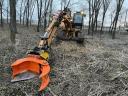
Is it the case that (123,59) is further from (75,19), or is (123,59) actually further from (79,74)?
(75,19)

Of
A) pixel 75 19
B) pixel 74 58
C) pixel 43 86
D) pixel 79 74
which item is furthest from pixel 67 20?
pixel 43 86

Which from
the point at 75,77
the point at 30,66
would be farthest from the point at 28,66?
the point at 75,77

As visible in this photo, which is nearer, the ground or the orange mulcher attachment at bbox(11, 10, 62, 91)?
the ground

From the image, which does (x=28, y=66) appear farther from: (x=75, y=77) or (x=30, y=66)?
(x=75, y=77)

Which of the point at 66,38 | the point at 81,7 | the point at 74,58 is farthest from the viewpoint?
the point at 81,7

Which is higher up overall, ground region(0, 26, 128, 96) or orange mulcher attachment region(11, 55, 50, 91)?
orange mulcher attachment region(11, 55, 50, 91)

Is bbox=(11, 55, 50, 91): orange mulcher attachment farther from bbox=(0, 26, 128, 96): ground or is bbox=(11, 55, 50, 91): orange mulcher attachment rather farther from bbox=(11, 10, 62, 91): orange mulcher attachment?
bbox=(0, 26, 128, 96): ground

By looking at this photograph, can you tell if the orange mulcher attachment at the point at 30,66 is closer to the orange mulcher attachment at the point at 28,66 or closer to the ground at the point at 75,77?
the orange mulcher attachment at the point at 28,66

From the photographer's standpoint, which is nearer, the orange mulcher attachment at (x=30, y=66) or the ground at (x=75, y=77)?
the ground at (x=75, y=77)

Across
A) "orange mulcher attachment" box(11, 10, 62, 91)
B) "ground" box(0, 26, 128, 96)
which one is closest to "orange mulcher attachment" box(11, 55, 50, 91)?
"orange mulcher attachment" box(11, 10, 62, 91)

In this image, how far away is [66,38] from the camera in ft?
57.1

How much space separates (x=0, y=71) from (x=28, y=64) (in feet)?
3.83

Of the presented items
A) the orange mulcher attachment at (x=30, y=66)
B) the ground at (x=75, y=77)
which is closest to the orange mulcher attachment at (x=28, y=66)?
the orange mulcher attachment at (x=30, y=66)

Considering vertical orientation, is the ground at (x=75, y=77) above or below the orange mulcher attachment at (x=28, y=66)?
below
